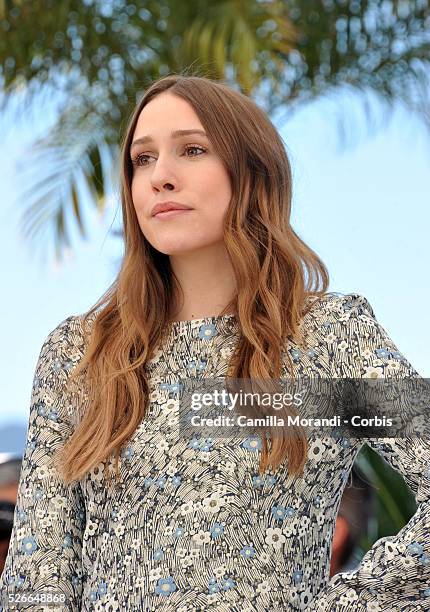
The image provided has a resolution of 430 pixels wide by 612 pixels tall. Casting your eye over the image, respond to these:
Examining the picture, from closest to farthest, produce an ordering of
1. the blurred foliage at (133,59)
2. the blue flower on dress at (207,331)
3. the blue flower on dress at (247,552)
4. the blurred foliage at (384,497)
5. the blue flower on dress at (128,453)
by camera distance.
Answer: the blue flower on dress at (247,552), the blue flower on dress at (128,453), the blue flower on dress at (207,331), the blurred foliage at (384,497), the blurred foliage at (133,59)

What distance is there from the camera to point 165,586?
1.45m

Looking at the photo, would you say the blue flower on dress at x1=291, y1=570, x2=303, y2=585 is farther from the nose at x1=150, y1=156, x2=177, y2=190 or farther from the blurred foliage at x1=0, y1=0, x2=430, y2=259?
the blurred foliage at x1=0, y1=0, x2=430, y2=259

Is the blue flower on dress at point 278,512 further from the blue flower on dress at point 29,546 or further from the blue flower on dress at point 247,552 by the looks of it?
the blue flower on dress at point 29,546

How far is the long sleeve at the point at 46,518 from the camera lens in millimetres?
1535

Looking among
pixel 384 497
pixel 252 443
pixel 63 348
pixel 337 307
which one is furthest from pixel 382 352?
pixel 384 497

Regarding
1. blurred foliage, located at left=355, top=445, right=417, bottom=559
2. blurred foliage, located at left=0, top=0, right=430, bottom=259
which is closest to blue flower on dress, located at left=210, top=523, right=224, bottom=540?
blurred foliage, located at left=355, top=445, right=417, bottom=559

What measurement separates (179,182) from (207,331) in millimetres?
260

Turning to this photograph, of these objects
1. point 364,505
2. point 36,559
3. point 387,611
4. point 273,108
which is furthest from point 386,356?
point 273,108

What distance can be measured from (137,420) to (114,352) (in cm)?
14

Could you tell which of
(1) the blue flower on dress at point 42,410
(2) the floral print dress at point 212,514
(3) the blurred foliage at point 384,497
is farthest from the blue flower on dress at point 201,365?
(3) the blurred foliage at point 384,497

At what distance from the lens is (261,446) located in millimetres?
1502

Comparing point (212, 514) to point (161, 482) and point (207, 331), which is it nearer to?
point (161, 482)

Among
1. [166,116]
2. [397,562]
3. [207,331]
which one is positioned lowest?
[397,562]

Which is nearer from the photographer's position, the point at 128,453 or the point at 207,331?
the point at 128,453
